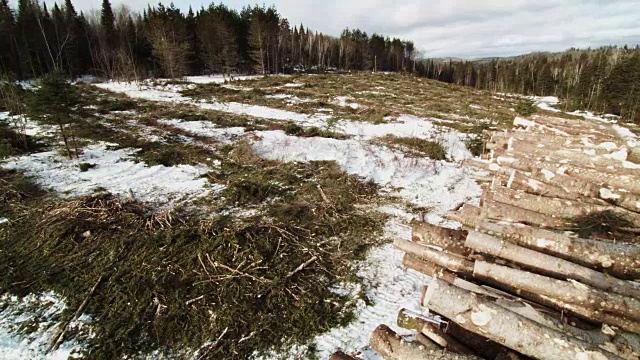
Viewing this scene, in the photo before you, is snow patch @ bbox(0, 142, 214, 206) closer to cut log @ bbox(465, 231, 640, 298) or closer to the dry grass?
the dry grass

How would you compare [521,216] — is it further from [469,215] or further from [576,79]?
[576,79]

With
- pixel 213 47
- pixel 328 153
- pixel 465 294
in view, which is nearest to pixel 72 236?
pixel 465 294

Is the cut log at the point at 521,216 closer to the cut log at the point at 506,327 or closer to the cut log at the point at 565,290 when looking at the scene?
the cut log at the point at 565,290

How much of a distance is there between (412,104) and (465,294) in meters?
26.1

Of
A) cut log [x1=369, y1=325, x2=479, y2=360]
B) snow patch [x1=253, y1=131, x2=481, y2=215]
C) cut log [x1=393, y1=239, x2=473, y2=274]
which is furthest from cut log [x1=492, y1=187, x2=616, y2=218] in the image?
snow patch [x1=253, y1=131, x2=481, y2=215]

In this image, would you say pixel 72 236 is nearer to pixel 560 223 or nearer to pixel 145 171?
pixel 145 171

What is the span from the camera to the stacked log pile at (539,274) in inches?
86.7

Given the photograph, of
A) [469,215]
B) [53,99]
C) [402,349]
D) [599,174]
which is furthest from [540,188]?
[53,99]

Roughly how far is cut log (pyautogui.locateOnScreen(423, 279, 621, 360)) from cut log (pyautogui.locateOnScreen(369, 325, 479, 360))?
266 mm

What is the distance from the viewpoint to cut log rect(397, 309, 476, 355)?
8.50 feet

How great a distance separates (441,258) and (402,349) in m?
1.24

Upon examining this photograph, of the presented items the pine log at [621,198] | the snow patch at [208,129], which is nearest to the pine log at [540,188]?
the pine log at [621,198]

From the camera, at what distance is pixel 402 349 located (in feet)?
8.58

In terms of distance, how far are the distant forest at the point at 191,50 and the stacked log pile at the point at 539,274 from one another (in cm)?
3788
